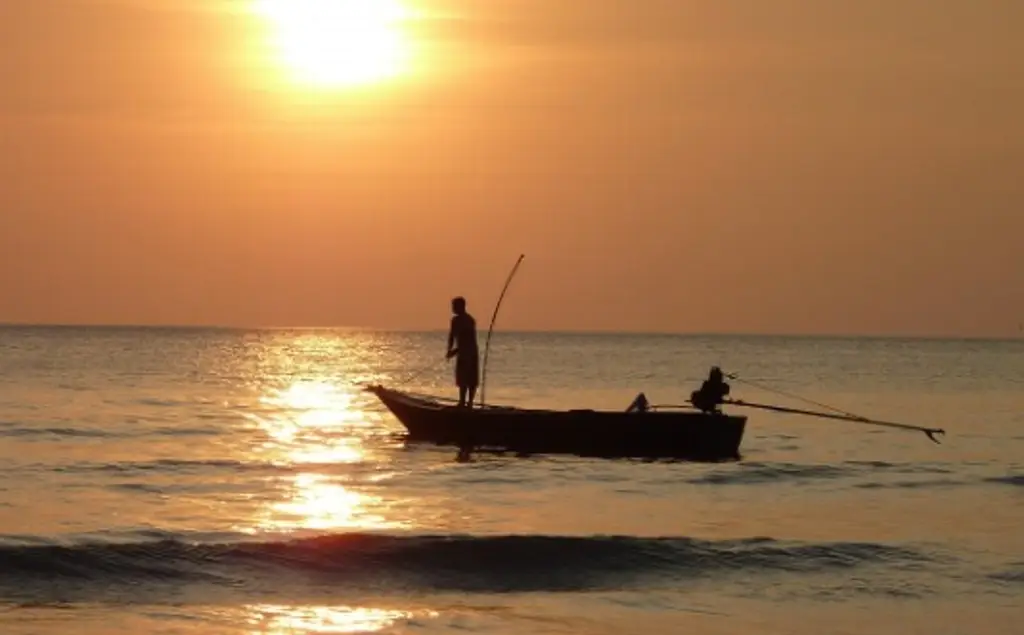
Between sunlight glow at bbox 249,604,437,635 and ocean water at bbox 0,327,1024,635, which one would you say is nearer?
sunlight glow at bbox 249,604,437,635

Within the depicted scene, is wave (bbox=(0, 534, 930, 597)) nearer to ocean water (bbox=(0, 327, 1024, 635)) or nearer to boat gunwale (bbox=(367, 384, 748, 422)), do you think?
ocean water (bbox=(0, 327, 1024, 635))

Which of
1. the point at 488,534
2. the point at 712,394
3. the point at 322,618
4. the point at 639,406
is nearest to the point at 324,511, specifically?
the point at 488,534

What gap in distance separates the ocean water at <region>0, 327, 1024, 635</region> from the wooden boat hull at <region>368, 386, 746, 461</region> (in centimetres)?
29

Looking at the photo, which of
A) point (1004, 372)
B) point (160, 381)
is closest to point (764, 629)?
point (160, 381)

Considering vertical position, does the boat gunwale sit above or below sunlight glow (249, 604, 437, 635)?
above

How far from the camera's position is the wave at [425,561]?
1806cm

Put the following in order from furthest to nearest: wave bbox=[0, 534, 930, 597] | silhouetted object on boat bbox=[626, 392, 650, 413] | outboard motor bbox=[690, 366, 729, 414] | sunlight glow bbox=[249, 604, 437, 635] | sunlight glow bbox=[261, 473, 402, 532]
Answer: silhouetted object on boat bbox=[626, 392, 650, 413], outboard motor bbox=[690, 366, 729, 414], sunlight glow bbox=[261, 473, 402, 532], wave bbox=[0, 534, 930, 597], sunlight glow bbox=[249, 604, 437, 635]

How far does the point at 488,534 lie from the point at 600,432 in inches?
330

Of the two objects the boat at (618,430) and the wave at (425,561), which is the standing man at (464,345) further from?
the wave at (425,561)

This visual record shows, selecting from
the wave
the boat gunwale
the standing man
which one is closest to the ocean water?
the wave

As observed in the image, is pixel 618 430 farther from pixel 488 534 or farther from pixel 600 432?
pixel 488 534

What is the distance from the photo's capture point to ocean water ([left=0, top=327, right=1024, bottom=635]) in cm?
1650

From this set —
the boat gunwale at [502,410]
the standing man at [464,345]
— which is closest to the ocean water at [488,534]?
the boat gunwale at [502,410]

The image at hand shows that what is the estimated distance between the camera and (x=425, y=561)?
19156 millimetres
